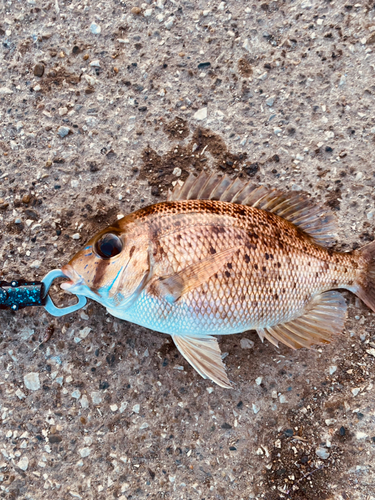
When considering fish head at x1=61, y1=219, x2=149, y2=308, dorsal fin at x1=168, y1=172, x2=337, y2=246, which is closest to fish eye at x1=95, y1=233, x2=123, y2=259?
fish head at x1=61, y1=219, x2=149, y2=308

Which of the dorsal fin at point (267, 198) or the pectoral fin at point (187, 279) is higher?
the dorsal fin at point (267, 198)

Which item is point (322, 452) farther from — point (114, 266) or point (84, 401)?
point (114, 266)

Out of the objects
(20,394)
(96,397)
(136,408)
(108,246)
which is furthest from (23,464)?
(108,246)

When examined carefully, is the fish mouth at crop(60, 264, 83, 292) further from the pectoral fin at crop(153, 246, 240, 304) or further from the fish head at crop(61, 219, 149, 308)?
the pectoral fin at crop(153, 246, 240, 304)

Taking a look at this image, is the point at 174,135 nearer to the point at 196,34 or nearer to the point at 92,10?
the point at 196,34

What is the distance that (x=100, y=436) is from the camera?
1899 mm

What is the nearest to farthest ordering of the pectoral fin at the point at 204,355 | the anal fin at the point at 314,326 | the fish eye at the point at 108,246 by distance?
1. the fish eye at the point at 108,246
2. the pectoral fin at the point at 204,355
3. the anal fin at the point at 314,326

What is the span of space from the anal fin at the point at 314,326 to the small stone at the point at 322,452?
0.59 metres

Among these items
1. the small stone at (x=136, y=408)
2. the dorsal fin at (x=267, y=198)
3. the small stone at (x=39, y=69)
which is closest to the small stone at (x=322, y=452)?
the small stone at (x=136, y=408)

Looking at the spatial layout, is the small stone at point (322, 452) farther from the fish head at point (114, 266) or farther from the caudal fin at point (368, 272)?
the fish head at point (114, 266)

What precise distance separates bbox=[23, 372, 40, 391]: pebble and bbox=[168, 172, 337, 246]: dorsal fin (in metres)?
1.19

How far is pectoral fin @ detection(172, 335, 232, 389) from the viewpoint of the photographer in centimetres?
171

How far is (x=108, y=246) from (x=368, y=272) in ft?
4.36

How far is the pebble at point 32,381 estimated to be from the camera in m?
1.92
